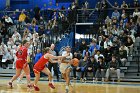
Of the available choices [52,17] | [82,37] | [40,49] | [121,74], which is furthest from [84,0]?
[121,74]

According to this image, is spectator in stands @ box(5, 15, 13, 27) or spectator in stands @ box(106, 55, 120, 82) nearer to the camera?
spectator in stands @ box(106, 55, 120, 82)

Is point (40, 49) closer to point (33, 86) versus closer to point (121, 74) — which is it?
point (121, 74)

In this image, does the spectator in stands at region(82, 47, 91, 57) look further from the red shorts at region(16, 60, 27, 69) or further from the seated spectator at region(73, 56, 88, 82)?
the red shorts at region(16, 60, 27, 69)

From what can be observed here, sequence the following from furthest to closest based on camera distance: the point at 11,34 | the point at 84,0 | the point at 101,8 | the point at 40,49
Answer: the point at 84,0 < the point at 11,34 < the point at 101,8 < the point at 40,49

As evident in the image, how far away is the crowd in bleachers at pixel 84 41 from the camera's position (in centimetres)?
2095

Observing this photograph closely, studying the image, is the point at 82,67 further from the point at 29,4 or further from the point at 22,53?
the point at 29,4

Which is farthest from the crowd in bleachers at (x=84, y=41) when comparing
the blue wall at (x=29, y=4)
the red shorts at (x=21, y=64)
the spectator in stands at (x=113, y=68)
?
the red shorts at (x=21, y=64)

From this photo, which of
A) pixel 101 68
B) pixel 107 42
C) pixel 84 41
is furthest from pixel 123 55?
pixel 84 41

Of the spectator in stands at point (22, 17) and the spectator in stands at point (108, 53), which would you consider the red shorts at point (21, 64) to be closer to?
the spectator in stands at point (108, 53)

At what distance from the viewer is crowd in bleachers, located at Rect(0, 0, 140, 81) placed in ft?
68.7

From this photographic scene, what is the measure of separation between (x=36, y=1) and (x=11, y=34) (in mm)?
5618

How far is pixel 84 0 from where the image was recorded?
97.1 ft

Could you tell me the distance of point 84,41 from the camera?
2330 cm

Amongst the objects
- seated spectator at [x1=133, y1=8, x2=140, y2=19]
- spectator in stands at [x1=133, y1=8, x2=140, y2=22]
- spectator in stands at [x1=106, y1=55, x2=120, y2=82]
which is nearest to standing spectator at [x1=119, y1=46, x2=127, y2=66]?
spectator in stands at [x1=106, y1=55, x2=120, y2=82]
